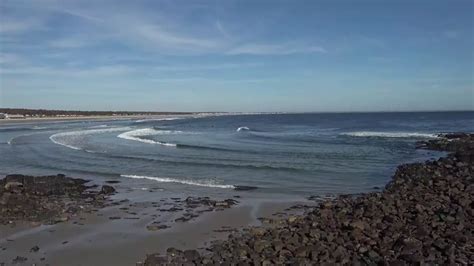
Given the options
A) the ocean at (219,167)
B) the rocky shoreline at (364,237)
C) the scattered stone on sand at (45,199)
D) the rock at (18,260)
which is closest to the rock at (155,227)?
the rocky shoreline at (364,237)

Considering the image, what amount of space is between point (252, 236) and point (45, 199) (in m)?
8.51

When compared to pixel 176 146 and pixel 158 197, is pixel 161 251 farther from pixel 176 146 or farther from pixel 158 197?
pixel 176 146

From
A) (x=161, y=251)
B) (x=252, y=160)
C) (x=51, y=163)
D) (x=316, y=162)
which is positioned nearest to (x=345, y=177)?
(x=316, y=162)

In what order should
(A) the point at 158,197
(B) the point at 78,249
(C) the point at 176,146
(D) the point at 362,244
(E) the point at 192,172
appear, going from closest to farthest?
(D) the point at 362,244 → (B) the point at 78,249 → (A) the point at 158,197 → (E) the point at 192,172 → (C) the point at 176,146

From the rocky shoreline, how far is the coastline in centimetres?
2

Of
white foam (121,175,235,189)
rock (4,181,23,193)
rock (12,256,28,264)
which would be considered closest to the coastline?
rock (12,256,28,264)

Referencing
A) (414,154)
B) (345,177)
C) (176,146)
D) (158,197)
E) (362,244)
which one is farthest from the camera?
(176,146)

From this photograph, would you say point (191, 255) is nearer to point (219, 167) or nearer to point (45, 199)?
point (45, 199)

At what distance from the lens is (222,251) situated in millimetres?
9492

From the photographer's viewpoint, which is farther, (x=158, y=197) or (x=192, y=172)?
(x=192, y=172)

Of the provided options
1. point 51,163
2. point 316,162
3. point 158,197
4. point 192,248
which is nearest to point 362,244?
point 192,248

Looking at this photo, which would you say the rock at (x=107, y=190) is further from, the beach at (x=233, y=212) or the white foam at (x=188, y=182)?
the white foam at (x=188, y=182)

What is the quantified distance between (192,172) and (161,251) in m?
12.3

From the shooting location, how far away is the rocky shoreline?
8.58 metres
